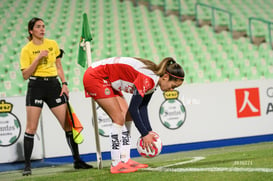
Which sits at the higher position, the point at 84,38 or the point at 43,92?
the point at 84,38

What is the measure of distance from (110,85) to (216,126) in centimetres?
388

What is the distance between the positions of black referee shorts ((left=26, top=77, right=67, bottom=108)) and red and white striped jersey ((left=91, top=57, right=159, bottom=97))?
35.2 inches

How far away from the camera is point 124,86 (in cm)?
457

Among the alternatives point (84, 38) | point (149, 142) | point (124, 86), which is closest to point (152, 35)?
point (84, 38)

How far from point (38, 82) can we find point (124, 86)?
1.29 metres

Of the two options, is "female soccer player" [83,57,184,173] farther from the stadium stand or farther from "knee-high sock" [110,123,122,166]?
the stadium stand

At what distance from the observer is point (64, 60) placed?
10.4 m

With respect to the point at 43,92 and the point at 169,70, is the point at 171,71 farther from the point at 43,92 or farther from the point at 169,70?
the point at 43,92

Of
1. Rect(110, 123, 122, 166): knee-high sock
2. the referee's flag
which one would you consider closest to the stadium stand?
the referee's flag

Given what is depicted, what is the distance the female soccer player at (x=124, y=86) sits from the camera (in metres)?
4.21

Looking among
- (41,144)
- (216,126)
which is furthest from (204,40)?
(41,144)

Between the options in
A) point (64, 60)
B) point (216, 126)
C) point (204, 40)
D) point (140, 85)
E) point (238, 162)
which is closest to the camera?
point (140, 85)

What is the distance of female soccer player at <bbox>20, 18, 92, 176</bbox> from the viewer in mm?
5258

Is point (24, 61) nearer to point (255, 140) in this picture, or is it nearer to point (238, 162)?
point (238, 162)
